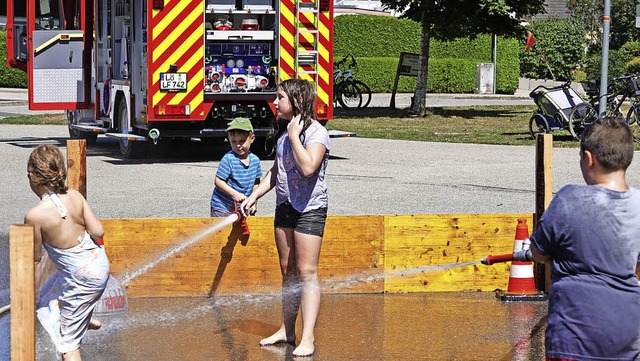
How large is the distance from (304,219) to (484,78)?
105 feet

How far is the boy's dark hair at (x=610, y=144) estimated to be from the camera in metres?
3.92

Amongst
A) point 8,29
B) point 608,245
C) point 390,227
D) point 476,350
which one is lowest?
point 476,350

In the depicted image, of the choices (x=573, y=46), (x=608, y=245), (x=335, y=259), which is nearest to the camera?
(x=608, y=245)

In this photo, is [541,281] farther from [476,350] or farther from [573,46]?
[573,46]

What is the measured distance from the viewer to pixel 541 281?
26.3 ft

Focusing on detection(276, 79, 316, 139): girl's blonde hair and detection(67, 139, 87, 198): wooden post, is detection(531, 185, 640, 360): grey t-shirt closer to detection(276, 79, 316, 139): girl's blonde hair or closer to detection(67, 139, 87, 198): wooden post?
detection(276, 79, 316, 139): girl's blonde hair

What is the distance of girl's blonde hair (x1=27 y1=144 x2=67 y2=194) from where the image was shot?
514 cm

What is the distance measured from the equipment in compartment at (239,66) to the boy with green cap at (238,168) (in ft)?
25.4

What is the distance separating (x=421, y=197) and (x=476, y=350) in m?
5.73

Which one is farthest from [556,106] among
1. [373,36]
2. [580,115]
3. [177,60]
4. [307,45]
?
[373,36]

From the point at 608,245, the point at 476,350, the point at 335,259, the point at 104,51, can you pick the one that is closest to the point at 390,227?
the point at 335,259

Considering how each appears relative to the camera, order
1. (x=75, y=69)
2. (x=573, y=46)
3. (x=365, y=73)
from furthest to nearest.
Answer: (x=573, y=46), (x=365, y=73), (x=75, y=69)

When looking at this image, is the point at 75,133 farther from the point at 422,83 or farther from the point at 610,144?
the point at 610,144

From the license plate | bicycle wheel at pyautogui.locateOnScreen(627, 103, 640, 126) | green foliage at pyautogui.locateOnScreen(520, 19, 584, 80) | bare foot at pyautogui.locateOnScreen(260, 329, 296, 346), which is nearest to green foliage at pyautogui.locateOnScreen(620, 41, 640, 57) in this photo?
green foliage at pyautogui.locateOnScreen(520, 19, 584, 80)
